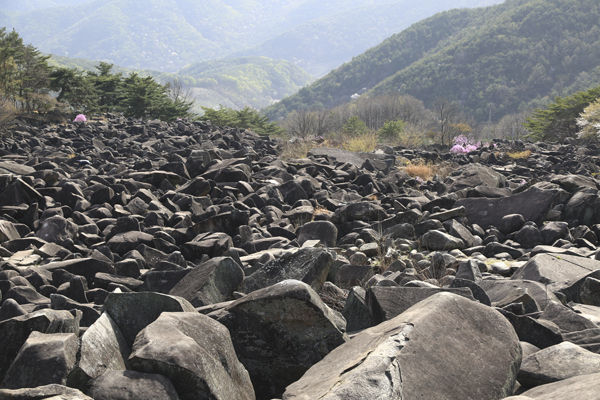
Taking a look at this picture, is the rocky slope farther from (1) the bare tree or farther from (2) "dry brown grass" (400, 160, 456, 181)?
(1) the bare tree

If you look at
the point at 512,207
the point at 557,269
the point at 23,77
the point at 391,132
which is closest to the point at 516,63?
the point at 391,132

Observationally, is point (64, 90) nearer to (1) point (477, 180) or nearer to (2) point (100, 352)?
(1) point (477, 180)

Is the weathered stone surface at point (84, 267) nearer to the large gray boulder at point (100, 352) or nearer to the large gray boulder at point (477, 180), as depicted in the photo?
the large gray boulder at point (100, 352)

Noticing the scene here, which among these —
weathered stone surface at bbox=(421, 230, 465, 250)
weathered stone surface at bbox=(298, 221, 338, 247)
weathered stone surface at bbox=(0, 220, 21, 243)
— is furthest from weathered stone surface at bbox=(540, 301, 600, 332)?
weathered stone surface at bbox=(0, 220, 21, 243)

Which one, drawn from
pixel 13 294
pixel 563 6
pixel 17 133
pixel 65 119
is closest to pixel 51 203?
pixel 13 294

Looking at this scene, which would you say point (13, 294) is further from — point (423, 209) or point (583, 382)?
point (423, 209)

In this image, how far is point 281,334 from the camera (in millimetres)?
2611

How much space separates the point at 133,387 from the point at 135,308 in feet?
2.46

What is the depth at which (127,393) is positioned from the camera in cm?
191

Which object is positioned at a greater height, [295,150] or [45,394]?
[45,394]

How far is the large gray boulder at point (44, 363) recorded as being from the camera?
81.7 inches

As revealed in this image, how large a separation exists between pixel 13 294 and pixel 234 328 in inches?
85.1

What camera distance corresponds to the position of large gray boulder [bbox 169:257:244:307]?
3436 mm

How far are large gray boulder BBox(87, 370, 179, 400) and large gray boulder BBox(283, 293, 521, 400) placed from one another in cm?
47
